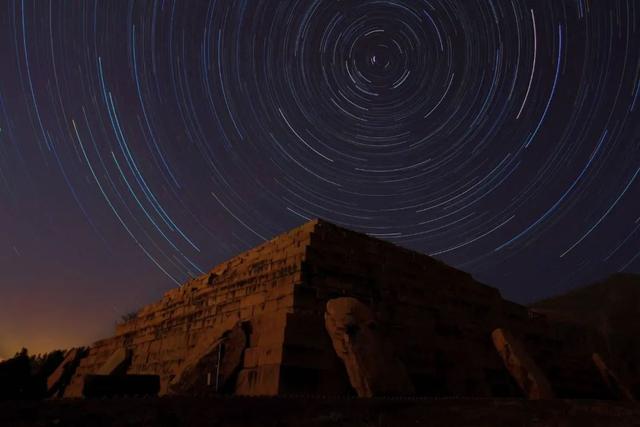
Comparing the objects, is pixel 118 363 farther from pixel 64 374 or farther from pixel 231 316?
pixel 231 316

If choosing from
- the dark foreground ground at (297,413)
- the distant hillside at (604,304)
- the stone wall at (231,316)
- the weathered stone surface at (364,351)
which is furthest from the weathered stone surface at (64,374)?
the distant hillside at (604,304)

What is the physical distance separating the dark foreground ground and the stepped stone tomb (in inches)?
145

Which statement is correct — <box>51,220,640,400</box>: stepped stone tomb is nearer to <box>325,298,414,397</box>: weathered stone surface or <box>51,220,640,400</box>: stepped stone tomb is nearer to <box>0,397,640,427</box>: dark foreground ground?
<box>325,298,414,397</box>: weathered stone surface

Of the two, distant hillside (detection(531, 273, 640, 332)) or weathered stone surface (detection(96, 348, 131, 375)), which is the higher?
distant hillside (detection(531, 273, 640, 332))

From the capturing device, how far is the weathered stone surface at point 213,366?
1083 centimetres

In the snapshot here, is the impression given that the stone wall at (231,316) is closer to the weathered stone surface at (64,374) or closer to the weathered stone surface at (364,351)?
the weathered stone surface at (64,374)

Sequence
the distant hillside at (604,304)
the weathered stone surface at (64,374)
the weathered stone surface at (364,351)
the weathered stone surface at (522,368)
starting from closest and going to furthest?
the weathered stone surface at (364,351) → the weathered stone surface at (522,368) → the weathered stone surface at (64,374) → the distant hillside at (604,304)

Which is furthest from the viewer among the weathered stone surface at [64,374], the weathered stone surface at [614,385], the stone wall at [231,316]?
the weathered stone surface at [64,374]

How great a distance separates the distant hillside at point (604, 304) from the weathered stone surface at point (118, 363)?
184 feet

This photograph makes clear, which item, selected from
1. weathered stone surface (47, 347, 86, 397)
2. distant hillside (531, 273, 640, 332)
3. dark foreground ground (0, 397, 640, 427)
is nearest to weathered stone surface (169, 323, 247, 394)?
dark foreground ground (0, 397, 640, 427)

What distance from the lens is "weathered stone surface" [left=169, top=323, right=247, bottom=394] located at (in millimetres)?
10828

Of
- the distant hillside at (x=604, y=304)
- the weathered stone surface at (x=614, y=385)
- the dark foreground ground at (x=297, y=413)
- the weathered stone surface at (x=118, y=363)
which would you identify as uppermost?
the distant hillside at (x=604, y=304)

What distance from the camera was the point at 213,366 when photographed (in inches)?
442

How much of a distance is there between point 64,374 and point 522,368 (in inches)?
834
